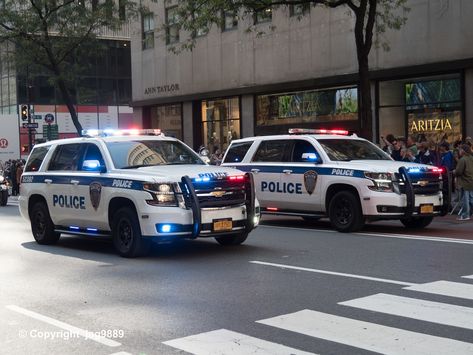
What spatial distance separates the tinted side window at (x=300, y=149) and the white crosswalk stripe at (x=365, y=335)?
752 centimetres

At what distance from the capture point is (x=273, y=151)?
14.6 metres

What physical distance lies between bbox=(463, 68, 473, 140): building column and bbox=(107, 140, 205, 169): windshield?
471 inches

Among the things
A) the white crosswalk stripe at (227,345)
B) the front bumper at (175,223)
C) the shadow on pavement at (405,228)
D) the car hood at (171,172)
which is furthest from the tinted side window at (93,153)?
the white crosswalk stripe at (227,345)

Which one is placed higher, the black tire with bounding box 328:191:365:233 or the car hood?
the car hood

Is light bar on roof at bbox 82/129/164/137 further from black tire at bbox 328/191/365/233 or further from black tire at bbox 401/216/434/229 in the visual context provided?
black tire at bbox 401/216/434/229

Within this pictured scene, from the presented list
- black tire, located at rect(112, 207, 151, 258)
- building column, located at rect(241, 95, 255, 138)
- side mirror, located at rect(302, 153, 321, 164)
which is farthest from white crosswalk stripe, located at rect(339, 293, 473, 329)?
building column, located at rect(241, 95, 255, 138)

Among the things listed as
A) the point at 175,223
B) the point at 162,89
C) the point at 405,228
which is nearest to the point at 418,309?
the point at 175,223

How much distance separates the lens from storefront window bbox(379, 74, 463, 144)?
68.5ft

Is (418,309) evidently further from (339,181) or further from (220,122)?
(220,122)

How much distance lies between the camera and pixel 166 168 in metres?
10.4

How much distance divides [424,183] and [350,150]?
1788 millimetres

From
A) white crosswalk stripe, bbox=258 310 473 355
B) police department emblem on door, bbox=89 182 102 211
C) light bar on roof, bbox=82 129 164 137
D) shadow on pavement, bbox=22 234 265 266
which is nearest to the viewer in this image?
white crosswalk stripe, bbox=258 310 473 355

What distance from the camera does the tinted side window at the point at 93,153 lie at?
11.0m

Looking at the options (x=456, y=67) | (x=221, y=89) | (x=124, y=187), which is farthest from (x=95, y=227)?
(x=221, y=89)
